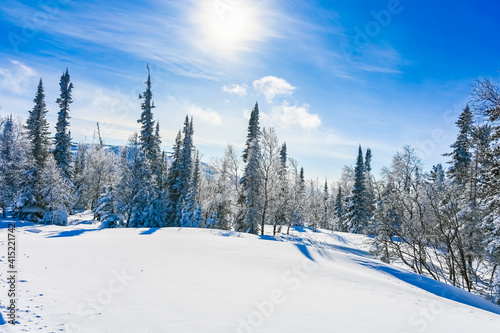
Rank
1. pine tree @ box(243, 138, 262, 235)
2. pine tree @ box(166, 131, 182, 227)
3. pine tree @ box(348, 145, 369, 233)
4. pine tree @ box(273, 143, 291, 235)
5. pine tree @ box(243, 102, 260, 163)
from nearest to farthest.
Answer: pine tree @ box(243, 138, 262, 235)
pine tree @ box(273, 143, 291, 235)
pine tree @ box(243, 102, 260, 163)
pine tree @ box(166, 131, 182, 227)
pine tree @ box(348, 145, 369, 233)

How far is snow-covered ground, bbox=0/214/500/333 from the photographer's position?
493cm

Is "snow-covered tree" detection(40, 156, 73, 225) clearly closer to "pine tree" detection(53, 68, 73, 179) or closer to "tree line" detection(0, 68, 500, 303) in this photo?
"tree line" detection(0, 68, 500, 303)

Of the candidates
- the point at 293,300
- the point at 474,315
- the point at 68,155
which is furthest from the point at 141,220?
the point at 474,315

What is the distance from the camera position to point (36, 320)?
14.7ft

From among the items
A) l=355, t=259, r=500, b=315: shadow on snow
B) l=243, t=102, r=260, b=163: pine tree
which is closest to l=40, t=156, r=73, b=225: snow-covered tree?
l=243, t=102, r=260, b=163: pine tree

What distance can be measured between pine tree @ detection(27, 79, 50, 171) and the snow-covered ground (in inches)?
1069

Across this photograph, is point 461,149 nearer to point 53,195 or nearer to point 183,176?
point 183,176

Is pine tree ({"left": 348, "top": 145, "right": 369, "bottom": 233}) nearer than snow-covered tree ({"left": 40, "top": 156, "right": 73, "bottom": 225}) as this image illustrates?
No

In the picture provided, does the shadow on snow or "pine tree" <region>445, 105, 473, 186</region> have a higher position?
"pine tree" <region>445, 105, 473, 186</region>

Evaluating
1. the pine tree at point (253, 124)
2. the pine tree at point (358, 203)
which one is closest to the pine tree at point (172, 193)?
the pine tree at point (253, 124)

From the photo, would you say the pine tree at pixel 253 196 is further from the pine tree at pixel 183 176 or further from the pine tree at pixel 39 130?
the pine tree at pixel 39 130

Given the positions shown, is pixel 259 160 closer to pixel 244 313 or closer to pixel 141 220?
pixel 141 220

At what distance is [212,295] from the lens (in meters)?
6.54

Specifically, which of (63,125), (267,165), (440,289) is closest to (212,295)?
(440,289)
